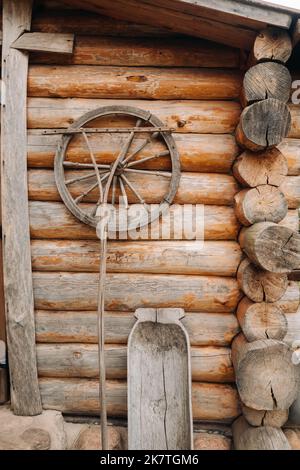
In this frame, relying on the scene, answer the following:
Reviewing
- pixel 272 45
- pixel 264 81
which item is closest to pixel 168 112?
pixel 264 81

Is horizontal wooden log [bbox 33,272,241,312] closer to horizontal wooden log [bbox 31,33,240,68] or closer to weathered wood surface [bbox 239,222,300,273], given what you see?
weathered wood surface [bbox 239,222,300,273]

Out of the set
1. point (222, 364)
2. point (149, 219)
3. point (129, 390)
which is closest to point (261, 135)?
point (149, 219)

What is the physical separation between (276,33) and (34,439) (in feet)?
10.4

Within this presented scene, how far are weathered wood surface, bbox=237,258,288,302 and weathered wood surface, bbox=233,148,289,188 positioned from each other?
0.60 metres

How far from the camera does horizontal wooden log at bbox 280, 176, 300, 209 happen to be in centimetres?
248

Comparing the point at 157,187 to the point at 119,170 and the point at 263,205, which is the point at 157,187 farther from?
the point at 263,205

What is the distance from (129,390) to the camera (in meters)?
2.35

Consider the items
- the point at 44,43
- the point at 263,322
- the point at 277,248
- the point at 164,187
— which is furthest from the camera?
the point at 164,187

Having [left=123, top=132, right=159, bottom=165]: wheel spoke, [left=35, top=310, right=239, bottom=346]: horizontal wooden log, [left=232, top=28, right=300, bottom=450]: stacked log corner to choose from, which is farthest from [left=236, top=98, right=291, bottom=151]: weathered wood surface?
[left=35, top=310, right=239, bottom=346]: horizontal wooden log

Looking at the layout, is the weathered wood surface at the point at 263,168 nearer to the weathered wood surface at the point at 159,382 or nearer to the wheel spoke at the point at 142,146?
the wheel spoke at the point at 142,146

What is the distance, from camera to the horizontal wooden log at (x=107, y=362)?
2520 mm

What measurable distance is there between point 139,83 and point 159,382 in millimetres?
2283

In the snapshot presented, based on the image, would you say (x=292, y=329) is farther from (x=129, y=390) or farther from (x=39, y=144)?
(x=39, y=144)

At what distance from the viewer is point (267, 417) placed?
229 cm
